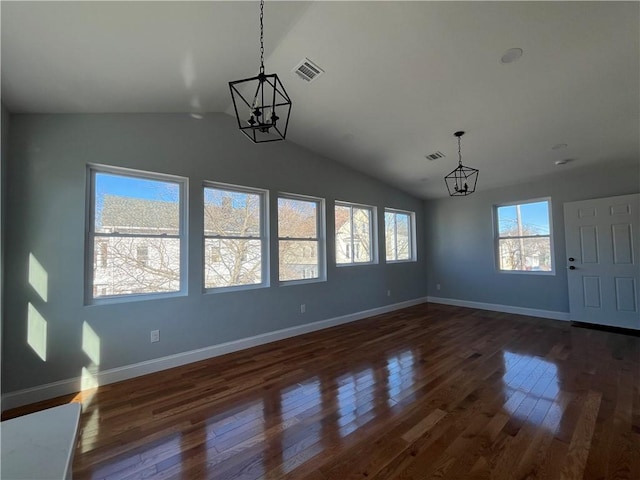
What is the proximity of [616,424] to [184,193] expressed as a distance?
4428 mm

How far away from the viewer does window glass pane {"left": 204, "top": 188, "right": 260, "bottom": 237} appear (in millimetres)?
3576

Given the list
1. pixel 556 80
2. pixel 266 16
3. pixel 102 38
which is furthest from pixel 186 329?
pixel 556 80

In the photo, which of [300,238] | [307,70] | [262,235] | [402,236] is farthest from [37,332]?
[402,236]

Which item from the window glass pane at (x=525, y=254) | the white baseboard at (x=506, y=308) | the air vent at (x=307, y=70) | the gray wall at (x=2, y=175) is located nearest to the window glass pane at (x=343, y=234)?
the air vent at (x=307, y=70)

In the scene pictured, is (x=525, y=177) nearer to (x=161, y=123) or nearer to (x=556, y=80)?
(x=556, y=80)

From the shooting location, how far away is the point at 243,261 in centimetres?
383

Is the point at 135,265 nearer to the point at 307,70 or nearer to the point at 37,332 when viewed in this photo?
the point at 37,332

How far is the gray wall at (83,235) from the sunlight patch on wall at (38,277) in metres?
0.03

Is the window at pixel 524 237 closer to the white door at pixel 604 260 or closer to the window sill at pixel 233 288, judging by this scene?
the white door at pixel 604 260

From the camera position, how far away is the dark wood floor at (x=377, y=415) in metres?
1.66

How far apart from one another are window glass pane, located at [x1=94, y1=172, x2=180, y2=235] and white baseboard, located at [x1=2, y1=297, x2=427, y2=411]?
4.66 feet

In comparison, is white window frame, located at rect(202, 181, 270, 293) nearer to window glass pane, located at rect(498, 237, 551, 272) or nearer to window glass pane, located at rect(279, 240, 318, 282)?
window glass pane, located at rect(279, 240, 318, 282)

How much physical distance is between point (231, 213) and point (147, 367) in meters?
A: 2.00

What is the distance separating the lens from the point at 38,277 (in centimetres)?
249
